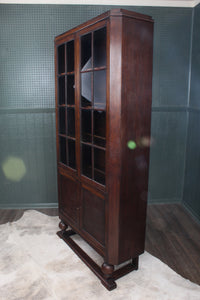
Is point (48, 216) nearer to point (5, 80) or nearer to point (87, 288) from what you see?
point (87, 288)

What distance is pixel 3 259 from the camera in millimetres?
2600

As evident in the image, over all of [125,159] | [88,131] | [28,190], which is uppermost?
[88,131]

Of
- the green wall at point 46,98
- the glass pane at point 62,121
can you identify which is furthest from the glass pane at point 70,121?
the green wall at point 46,98

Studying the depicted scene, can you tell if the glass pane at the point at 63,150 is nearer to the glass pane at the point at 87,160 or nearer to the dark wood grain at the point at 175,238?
the glass pane at the point at 87,160

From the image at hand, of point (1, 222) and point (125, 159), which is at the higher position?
point (125, 159)

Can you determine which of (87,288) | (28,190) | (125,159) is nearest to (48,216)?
(28,190)

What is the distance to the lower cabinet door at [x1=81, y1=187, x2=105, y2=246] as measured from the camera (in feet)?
7.70

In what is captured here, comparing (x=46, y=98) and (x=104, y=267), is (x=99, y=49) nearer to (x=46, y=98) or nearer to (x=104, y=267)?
(x=46, y=98)

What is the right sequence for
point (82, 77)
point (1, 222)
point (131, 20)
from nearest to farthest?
point (131, 20) < point (82, 77) < point (1, 222)

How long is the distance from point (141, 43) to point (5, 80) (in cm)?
215

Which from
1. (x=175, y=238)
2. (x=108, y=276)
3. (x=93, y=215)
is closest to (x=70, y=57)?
(x=93, y=215)

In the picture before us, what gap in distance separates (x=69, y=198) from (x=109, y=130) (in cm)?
112

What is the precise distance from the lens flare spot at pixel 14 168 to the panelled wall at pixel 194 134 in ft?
7.63

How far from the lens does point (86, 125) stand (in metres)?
2.49
